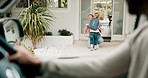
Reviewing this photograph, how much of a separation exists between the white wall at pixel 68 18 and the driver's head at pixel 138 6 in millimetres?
8629

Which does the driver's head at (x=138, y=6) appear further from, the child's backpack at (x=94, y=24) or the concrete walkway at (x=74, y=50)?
the child's backpack at (x=94, y=24)

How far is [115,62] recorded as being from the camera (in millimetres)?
867

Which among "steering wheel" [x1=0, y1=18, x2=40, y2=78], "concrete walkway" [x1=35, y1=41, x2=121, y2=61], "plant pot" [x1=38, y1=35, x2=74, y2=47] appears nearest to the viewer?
"steering wheel" [x1=0, y1=18, x2=40, y2=78]

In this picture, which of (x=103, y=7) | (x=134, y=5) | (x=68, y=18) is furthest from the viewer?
(x=103, y=7)

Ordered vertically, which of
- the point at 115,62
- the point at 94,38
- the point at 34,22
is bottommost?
the point at 94,38

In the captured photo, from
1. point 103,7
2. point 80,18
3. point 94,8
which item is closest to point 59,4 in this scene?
point 80,18

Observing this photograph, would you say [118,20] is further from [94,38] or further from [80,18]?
[94,38]

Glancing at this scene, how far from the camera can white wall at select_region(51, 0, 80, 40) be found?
9367mm

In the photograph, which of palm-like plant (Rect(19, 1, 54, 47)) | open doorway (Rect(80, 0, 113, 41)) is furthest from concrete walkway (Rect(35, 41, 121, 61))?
open doorway (Rect(80, 0, 113, 41))

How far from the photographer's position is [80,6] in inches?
373

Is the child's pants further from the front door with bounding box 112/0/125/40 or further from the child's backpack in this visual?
the front door with bounding box 112/0/125/40

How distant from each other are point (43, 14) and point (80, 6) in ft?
5.18

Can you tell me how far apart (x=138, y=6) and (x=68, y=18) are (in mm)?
8685

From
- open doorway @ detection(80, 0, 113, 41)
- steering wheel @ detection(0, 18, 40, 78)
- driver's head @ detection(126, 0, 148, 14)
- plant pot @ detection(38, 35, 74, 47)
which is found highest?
open doorway @ detection(80, 0, 113, 41)
